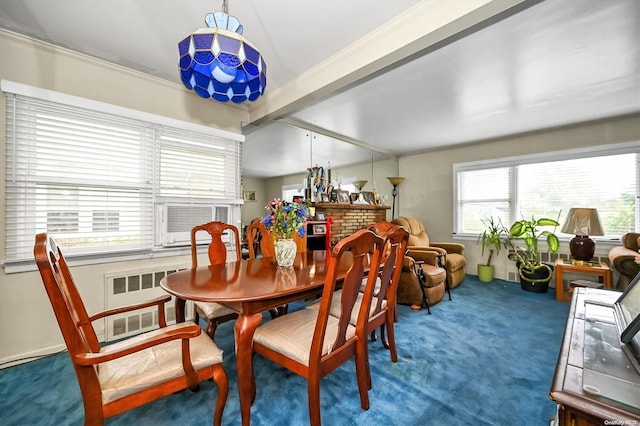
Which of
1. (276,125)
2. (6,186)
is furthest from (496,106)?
(6,186)

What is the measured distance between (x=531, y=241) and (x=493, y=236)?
51 centimetres

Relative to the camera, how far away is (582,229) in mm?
3037

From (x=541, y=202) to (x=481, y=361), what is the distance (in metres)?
3.36

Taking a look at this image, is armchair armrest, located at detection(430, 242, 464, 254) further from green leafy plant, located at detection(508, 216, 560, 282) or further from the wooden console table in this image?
the wooden console table

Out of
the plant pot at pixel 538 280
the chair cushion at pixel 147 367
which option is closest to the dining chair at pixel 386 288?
the chair cushion at pixel 147 367

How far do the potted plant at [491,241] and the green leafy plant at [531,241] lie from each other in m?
0.17

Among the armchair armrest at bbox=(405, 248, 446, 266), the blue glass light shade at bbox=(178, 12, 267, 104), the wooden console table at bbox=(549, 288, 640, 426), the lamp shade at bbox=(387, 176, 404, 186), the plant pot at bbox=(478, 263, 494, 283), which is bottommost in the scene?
the plant pot at bbox=(478, 263, 494, 283)

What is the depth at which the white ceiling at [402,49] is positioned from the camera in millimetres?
1661

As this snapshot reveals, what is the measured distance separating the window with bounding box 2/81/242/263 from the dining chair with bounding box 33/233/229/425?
1.21 meters

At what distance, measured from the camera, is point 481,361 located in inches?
78.0

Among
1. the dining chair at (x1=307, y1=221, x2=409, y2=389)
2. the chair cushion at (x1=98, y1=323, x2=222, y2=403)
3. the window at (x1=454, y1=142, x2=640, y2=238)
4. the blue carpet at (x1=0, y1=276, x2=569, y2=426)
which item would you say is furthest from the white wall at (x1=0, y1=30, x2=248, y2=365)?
the window at (x1=454, y1=142, x2=640, y2=238)

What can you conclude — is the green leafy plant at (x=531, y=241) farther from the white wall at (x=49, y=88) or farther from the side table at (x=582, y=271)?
the white wall at (x=49, y=88)

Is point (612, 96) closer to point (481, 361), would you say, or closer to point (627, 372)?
point (481, 361)

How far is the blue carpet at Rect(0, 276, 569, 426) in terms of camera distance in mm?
1420
